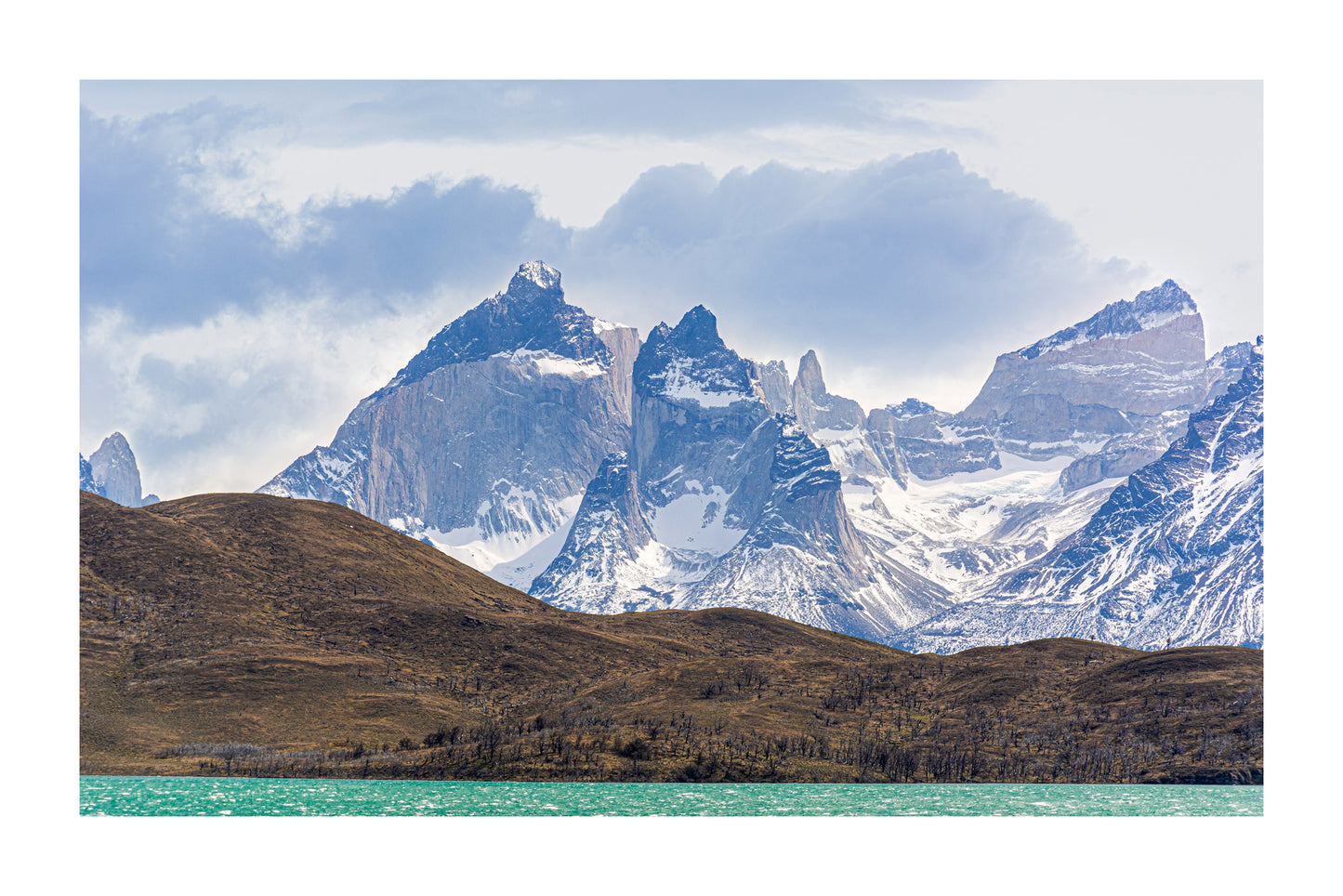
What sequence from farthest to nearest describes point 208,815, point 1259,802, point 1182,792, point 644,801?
point 1182,792 → point 1259,802 → point 644,801 → point 208,815

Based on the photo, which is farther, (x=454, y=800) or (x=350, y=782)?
(x=350, y=782)

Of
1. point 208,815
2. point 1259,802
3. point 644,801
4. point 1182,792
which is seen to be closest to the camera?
point 208,815

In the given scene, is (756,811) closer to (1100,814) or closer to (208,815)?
(1100,814)

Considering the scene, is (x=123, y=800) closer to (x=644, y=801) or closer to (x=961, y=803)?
(x=644, y=801)

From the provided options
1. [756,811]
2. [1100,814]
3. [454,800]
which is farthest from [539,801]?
[1100,814]
